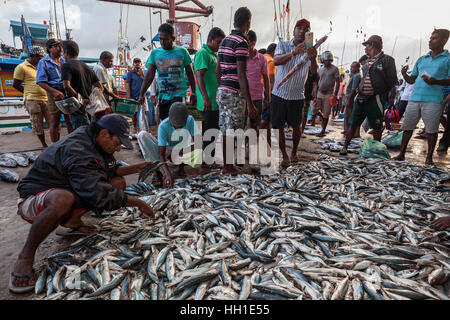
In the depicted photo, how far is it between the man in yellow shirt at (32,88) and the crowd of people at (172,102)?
0.02 m

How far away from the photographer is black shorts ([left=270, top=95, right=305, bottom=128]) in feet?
17.2

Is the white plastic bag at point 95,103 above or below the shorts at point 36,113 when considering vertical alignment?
above

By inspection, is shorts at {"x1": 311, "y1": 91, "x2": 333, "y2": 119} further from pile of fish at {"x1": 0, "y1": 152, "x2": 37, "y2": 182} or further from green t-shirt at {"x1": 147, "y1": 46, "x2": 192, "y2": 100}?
pile of fish at {"x1": 0, "y1": 152, "x2": 37, "y2": 182}

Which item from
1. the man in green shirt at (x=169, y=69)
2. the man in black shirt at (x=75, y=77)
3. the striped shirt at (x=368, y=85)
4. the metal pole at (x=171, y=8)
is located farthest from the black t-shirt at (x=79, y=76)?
the metal pole at (x=171, y=8)

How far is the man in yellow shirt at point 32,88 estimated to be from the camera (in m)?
6.05

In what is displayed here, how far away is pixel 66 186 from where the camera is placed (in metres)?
2.44

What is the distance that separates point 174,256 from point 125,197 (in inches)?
30.0

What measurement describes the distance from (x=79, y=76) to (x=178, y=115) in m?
2.30

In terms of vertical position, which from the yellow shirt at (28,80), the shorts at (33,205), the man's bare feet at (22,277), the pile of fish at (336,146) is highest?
Result: the yellow shirt at (28,80)

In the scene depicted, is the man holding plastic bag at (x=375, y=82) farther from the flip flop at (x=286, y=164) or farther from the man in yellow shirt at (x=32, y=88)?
the man in yellow shirt at (x=32, y=88)

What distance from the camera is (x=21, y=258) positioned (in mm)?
2139

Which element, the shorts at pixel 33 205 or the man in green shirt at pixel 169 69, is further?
the man in green shirt at pixel 169 69

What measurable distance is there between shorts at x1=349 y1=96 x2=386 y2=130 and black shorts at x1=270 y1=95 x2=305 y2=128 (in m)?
1.77
